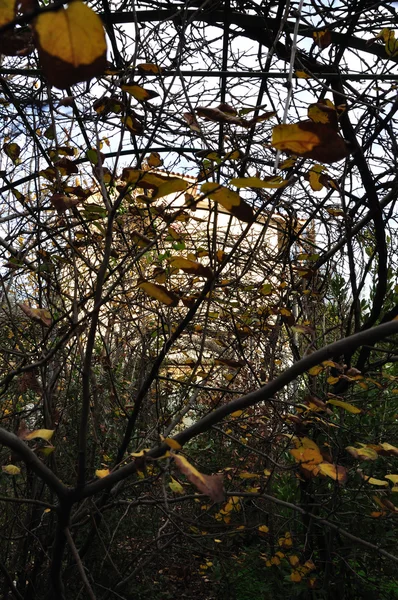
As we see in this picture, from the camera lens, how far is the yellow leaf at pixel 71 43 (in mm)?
512

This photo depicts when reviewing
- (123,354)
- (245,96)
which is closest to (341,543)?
(123,354)

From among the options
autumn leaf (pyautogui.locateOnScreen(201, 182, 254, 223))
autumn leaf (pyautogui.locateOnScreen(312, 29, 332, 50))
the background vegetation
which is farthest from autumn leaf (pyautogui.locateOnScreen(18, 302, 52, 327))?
autumn leaf (pyautogui.locateOnScreen(312, 29, 332, 50))

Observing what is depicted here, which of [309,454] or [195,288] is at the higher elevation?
[195,288]

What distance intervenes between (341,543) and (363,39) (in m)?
2.57

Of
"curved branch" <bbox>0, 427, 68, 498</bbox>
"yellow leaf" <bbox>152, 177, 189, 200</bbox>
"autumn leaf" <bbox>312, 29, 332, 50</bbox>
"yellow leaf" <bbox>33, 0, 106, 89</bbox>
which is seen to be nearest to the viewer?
"yellow leaf" <bbox>33, 0, 106, 89</bbox>

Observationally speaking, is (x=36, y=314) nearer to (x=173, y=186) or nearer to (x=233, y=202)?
(x=173, y=186)

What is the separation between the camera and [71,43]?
53 centimetres

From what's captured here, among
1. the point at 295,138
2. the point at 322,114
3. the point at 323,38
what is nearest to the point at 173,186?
the point at 295,138

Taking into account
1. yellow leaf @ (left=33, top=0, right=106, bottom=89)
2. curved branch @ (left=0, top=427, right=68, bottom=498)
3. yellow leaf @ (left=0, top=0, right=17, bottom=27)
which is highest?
yellow leaf @ (left=0, top=0, right=17, bottom=27)

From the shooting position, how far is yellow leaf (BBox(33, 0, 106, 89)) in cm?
51

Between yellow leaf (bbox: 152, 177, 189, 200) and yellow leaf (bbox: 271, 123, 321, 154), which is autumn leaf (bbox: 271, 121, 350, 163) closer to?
yellow leaf (bbox: 271, 123, 321, 154)

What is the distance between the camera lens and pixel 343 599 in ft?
9.64

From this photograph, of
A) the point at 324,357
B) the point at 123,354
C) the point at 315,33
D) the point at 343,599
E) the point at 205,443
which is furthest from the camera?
the point at 205,443

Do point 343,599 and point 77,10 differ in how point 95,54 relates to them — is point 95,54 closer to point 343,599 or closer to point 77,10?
point 77,10
